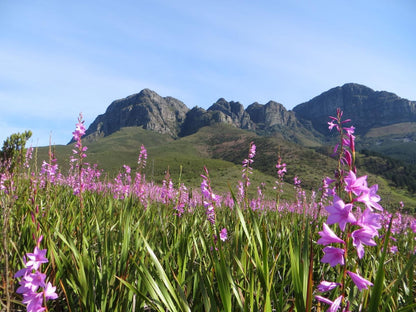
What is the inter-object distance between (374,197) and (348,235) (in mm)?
232

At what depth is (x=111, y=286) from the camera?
1.93 m

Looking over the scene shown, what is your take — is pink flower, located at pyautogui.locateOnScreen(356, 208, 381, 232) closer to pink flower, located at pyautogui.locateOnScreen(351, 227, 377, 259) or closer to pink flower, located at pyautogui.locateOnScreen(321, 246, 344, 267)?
pink flower, located at pyautogui.locateOnScreen(351, 227, 377, 259)

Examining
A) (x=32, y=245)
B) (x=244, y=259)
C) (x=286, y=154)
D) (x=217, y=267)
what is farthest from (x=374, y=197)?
(x=286, y=154)

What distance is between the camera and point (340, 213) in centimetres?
114

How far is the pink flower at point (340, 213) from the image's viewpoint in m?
1.09

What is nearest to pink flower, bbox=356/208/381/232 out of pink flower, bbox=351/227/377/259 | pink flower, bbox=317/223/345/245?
pink flower, bbox=351/227/377/259

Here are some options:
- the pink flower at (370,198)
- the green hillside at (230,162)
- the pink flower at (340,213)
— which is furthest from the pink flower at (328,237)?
the green hillside at (230,162)

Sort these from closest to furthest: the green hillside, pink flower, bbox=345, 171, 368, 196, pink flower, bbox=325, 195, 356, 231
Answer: pink flower, bbox=325, 195, 356, 231 → pink flower, bbox=345, 171, 368, 196 → the green hillside

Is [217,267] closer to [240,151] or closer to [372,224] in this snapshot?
[372,224]

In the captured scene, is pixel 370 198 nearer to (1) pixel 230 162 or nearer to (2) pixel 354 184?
(2) pixel 354 184

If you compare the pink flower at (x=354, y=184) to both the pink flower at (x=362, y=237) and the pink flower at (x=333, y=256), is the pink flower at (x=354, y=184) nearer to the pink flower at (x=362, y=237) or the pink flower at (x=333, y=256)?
the pink flower at (x=362, y=237)

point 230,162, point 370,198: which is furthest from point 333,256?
point 230,162

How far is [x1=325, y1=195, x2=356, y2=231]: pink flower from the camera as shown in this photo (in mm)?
1087

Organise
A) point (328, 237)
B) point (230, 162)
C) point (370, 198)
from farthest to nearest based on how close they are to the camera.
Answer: point (230, 162) → point (370, 198) → point (328, 237)
